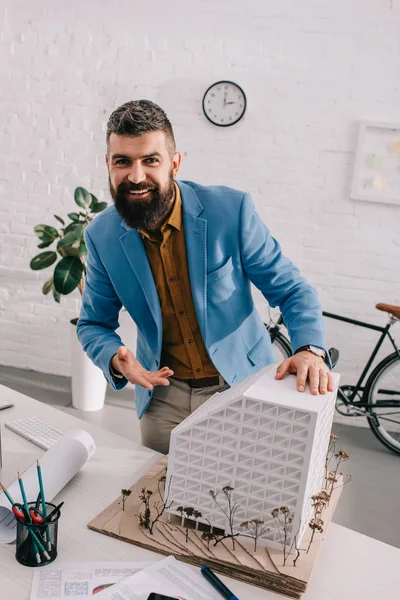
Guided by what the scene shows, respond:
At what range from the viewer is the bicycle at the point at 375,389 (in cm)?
365

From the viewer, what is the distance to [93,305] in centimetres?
188

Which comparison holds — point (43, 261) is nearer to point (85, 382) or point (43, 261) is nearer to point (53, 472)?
point (85, 382)

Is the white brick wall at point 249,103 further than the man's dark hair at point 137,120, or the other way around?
the white brick wall at point 249,103

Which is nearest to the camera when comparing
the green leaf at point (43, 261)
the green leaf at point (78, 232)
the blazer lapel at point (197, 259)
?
the blazer lapel at point (197, 259)

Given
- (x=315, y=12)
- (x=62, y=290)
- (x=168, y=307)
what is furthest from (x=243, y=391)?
(x=315, y=12)

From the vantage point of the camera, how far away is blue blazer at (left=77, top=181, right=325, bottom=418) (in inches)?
71.7

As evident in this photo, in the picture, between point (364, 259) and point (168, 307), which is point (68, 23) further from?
point (168, 307)

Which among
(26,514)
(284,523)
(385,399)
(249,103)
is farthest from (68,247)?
(284,523)

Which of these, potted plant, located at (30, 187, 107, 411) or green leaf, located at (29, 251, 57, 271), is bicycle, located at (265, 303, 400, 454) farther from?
green leaf, located at (29, 251, 57, 271)

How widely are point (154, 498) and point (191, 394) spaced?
52 cm

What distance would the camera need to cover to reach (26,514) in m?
1.24

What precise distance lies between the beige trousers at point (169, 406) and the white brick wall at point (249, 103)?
6.76 feet

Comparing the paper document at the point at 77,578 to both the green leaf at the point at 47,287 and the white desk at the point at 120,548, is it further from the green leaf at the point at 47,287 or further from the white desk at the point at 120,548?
the green leaf at the point at 47,287

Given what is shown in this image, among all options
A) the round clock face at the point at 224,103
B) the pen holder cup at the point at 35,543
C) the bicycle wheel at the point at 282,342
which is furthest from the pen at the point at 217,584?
the round clock face at the point at 224,103
